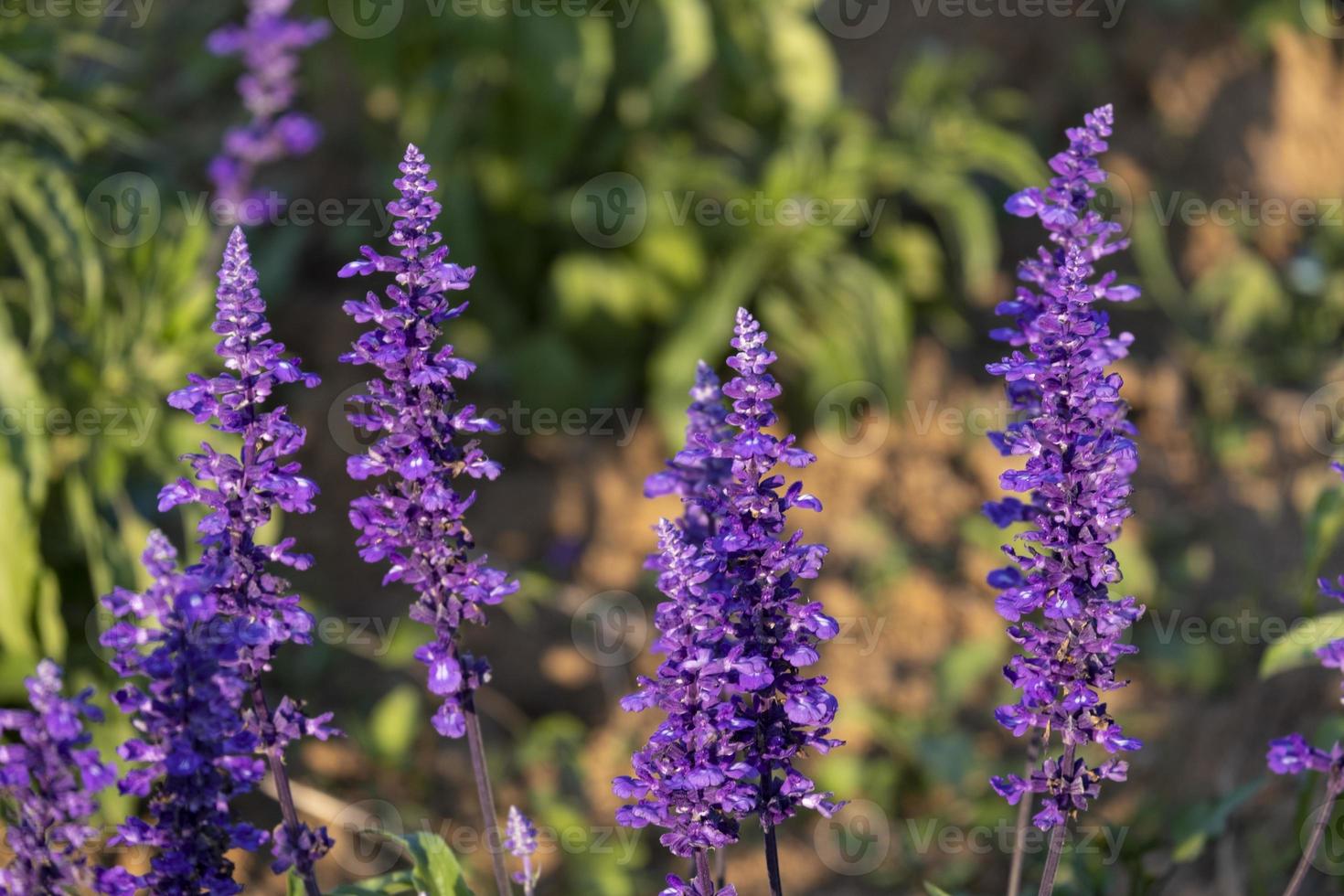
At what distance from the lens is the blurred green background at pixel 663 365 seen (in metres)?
4.65

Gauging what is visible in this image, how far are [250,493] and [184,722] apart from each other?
0.40 metres

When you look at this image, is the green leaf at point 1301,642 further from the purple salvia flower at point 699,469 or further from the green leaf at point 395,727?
the green leaf at point 395,727

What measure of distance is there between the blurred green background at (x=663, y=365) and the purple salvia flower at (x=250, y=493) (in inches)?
84.1

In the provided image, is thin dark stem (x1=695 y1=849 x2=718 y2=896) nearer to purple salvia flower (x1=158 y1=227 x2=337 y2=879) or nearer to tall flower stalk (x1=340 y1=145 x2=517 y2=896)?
tall flower stalk (x1=340 y1=145 x2=517 y2=896)

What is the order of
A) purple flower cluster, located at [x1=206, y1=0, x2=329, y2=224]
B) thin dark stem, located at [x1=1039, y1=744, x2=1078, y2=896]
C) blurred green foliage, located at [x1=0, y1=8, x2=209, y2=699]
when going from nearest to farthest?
1. thin dark stem, located at [x1=1039, y1=744, x2=1078, y2=896]
2. blurred green foliage, located at [x1=0, y1=8, x2=209, y2=699]
3. purple flower cluster, located at [x1=206, y1=0, x2=329, y2=224]

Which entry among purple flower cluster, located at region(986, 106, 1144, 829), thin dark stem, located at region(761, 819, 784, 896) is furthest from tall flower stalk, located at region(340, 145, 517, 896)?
purple flower cluster, located at region(986, 106, 1144, 829)

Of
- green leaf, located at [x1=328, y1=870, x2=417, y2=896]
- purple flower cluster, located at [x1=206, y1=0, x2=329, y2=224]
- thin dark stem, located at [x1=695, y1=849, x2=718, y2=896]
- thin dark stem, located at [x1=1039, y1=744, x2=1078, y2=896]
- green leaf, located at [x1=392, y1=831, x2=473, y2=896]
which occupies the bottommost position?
green leaf, located at [x1=328, y1=870, x2=417, y2=896]

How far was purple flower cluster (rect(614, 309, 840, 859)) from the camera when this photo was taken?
226 cm

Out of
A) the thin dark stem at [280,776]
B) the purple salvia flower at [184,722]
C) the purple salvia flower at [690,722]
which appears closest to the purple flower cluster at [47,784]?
the purple salvia flower at [184,722]

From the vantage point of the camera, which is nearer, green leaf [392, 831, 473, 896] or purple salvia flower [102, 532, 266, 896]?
purple salvia flower [102, 532, 266, 896]

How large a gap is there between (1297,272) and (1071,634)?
6.32 meters

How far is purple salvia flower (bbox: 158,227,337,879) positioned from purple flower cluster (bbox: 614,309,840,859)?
0.60 metres

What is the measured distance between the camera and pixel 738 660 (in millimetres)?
2281

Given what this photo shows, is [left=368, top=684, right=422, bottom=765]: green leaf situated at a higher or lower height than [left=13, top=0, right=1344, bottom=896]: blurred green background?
lower
